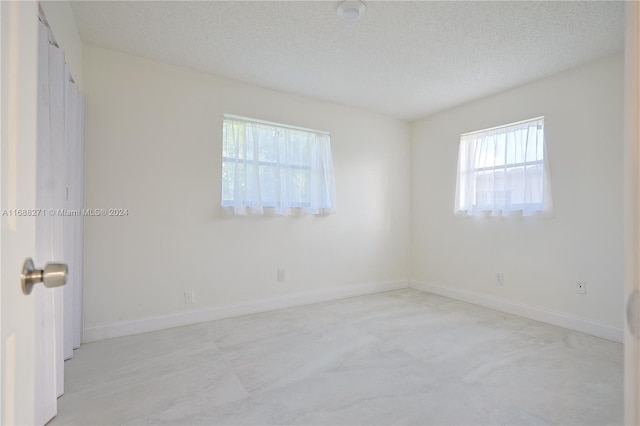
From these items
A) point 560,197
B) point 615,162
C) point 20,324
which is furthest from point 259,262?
point 615,162

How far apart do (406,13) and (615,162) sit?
2214mm

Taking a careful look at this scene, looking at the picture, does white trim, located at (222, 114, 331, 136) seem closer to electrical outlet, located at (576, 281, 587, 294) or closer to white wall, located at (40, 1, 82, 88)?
white wall, located at (40, 1, 82, 88)

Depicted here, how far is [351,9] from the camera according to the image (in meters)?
2.12

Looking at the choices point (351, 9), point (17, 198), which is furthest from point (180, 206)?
point (17, 198)

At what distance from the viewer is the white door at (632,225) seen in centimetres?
54

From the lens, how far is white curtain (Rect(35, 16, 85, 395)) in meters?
1.55

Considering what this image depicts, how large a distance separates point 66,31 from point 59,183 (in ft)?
3.76

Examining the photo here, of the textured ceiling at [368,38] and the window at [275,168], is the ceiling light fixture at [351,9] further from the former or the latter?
the window at [275,168]

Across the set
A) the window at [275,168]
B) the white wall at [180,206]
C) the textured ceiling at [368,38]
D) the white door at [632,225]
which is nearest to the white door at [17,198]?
the white door at [632,225]

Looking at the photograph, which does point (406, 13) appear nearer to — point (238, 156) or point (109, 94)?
point (238, 156)

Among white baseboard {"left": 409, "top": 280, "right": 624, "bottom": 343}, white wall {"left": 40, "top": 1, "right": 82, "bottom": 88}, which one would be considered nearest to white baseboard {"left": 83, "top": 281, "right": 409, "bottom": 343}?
white baseboard {"left": 409, "top": 280, "right": 624, "bottom": 343}

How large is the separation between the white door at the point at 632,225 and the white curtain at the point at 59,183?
2139 mm

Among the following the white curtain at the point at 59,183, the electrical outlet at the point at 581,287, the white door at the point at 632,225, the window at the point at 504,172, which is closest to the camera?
the white door at the point at 632,225

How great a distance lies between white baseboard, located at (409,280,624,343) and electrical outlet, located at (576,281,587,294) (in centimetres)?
24
